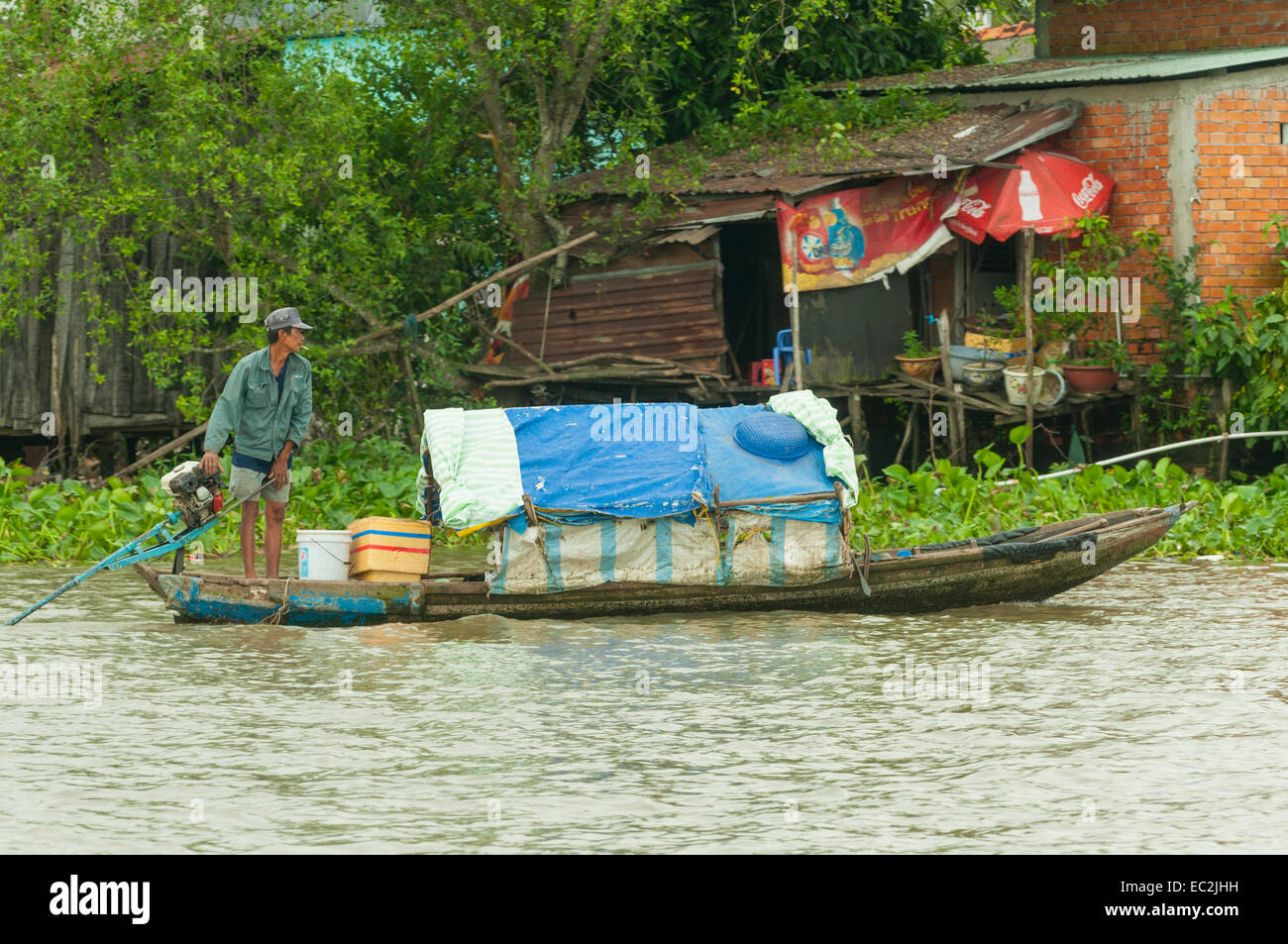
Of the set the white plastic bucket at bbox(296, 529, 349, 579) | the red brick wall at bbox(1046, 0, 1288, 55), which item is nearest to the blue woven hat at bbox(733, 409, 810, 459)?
the white plastic bucket at bbox(296, 529, 349, 579)

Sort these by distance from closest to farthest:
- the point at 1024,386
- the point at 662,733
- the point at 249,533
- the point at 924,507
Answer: the point at 662,733, the point at 249,533, the point at 924,507, the point at 1024,386

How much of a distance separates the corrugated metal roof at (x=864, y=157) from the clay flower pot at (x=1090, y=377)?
2135mm

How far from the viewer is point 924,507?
13.4 meters

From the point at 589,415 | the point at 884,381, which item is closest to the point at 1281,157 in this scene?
the point at 884,381

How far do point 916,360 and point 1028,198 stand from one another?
1.82 m

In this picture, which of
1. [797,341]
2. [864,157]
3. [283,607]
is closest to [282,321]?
[283,607]

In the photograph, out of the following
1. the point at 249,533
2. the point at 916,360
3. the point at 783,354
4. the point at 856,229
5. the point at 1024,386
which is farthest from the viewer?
the point at 783,354

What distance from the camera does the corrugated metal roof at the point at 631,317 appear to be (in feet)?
52.7

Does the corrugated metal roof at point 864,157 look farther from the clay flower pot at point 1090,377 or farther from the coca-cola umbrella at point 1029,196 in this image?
the clay flower pot at point 1090,377

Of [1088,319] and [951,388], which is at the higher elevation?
[1088,319]

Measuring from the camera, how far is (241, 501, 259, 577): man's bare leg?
976cm

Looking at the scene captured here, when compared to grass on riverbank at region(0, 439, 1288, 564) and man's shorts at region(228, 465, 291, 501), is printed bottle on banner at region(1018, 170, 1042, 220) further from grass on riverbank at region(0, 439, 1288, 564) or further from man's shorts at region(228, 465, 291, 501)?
man's shorts at region(228, 465, 291, 501)

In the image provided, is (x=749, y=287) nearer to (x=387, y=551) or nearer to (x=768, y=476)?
(x=768, y=476)
